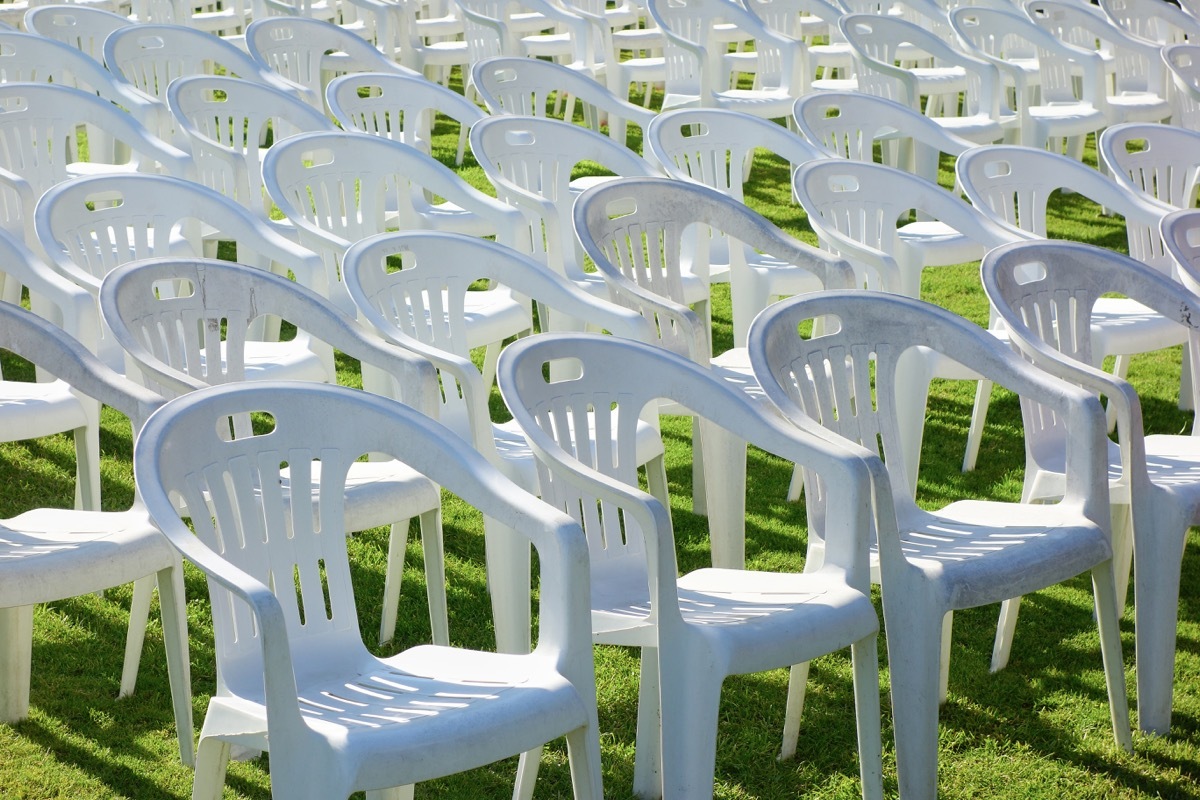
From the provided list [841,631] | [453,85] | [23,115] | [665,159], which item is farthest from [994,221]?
[453,85]

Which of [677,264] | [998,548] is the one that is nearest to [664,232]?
[677,264]

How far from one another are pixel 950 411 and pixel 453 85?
7.14 m

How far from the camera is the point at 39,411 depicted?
3.51 m

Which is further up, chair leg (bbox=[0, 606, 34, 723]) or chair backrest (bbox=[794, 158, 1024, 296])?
chair backrest (bbox=[794, 158, 1024, 296])

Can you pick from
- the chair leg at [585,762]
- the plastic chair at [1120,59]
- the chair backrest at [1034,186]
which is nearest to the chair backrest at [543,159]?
the chair backrest at [1034,186]

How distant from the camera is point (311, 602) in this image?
106 inches

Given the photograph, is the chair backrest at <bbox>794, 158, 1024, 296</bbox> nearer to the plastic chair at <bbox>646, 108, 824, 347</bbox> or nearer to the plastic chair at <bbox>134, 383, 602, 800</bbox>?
the plastic chair at <bbox>646, 108, 824, 347</bbox>

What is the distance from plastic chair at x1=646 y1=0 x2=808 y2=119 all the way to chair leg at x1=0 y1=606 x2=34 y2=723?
17.1ft

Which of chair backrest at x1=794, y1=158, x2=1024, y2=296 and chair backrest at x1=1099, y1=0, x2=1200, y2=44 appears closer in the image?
chair backrest at x1=794, y1=158, x2=1024, y2=296

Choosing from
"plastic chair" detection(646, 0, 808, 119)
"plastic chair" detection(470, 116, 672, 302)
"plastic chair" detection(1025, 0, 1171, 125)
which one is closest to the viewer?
"plastic chair" detection(470, 116, 672, 302)

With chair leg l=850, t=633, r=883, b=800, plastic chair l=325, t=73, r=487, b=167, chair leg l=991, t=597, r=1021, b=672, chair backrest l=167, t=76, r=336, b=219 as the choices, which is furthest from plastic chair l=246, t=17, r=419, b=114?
chair leg l=850, t=633, r=883, b=800

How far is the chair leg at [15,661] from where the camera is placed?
3.29 m

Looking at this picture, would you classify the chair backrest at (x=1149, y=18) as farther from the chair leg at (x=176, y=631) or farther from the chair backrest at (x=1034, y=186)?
the chair leg at (x=176, y=631)

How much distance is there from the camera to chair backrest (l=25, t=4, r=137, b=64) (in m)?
7.32
